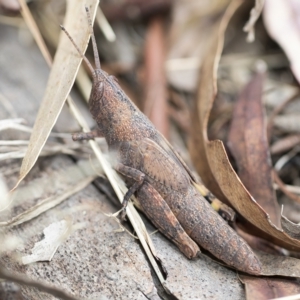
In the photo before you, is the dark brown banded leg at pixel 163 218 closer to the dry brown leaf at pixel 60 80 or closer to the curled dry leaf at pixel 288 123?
the dry brown leaf at pixel 60 80

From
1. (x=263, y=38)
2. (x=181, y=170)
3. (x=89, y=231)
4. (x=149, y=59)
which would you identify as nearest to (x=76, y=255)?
(x=89, y=231)

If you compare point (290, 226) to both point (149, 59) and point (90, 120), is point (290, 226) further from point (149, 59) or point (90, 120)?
point (149, 59)

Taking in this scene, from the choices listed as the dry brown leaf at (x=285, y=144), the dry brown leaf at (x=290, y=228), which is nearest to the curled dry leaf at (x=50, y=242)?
the dry brown leaf at (x=290, y=228)

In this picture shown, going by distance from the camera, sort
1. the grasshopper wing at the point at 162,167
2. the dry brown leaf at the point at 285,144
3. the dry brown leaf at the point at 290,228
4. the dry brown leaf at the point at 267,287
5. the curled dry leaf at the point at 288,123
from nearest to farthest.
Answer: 1. the dry brown leaf at the point at 267,287
2. the dry brown leaf at the point at 290,228
3. the grasshopper wing at the point at 162,167
4. the dry brown leaf at the point at 285,144
5. the curled dry leaf at the point at 288,123

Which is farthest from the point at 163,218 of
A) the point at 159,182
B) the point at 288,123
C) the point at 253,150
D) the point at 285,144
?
the point at 288,123

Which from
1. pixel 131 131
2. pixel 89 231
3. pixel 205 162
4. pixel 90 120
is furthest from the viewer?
pixel 90 120

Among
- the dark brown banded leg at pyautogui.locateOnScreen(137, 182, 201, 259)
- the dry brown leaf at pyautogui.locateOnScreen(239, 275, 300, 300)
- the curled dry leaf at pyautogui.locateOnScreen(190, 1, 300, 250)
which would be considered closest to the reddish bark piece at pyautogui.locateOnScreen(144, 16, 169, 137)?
the curled dry leaf at pyautogui.locateOnScreen(190, 1, 300, 250)
